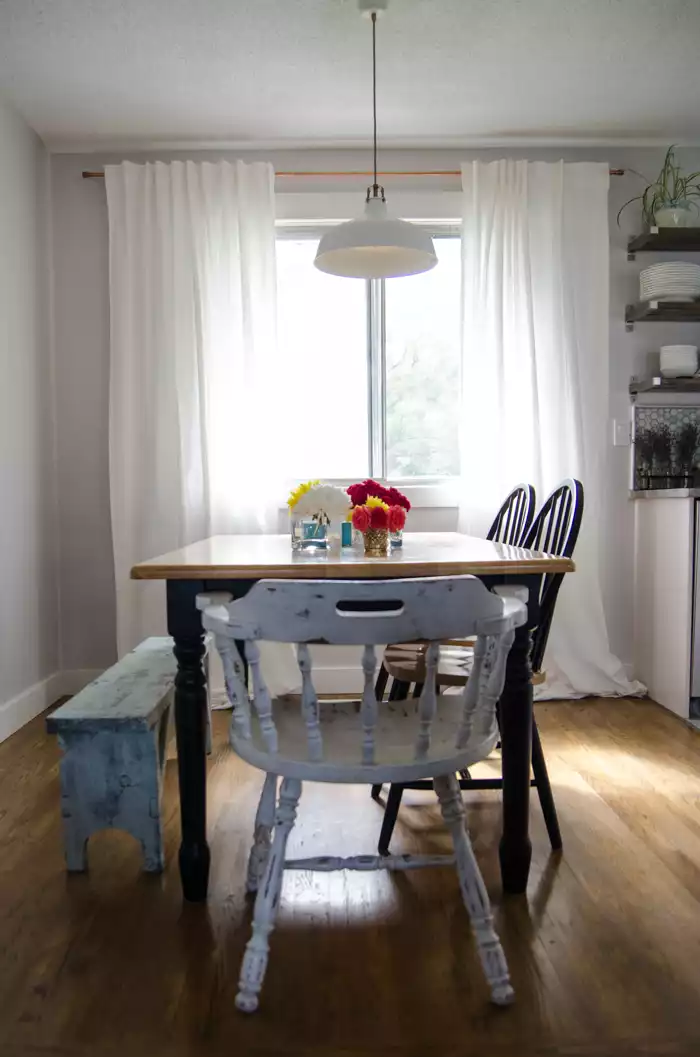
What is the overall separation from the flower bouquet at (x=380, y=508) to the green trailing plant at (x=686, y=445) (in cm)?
208

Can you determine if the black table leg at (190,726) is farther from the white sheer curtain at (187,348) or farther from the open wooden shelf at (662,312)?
the open wooden shelf at (662,312)

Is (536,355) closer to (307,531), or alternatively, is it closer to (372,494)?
(372,494)

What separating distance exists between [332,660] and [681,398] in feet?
6.61

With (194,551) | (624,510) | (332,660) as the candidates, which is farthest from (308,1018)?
(624,510)

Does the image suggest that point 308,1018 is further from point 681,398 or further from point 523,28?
point 681,398

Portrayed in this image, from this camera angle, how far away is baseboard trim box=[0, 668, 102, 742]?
3156mm

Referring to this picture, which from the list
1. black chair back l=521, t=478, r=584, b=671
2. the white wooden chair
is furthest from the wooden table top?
black chair back l=521, t=478, r=584, b=671

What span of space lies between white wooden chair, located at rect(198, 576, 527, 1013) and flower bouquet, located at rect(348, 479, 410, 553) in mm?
617

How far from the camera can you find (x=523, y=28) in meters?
2.85

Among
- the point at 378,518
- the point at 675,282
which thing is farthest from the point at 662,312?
the point at 378,518

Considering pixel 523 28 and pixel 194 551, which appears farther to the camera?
pixel 523 28

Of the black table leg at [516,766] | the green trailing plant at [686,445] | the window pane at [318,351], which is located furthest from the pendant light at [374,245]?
the green trailing plant at [686,445]

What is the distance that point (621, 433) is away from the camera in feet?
12.7

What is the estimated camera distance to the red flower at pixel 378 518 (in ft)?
6.77
